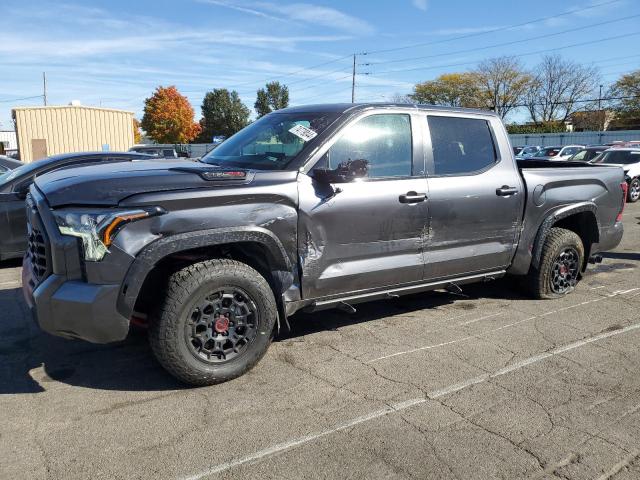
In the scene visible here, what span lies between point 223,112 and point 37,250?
70627 millimetres

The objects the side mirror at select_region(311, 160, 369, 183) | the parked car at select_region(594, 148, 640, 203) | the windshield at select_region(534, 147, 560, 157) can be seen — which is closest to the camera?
the side mirror at select_region(311, 160, 369, 183)

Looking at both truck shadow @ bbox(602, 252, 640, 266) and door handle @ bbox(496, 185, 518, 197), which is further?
truck shadow @ bbox(602, 252, 640, 266)

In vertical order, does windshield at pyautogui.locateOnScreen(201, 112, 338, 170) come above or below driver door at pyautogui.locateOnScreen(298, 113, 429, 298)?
above

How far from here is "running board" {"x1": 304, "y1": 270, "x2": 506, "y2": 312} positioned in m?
4.11

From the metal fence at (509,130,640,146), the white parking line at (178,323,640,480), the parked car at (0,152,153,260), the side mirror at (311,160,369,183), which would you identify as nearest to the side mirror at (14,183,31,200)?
the parked car at (0,152,153,260)

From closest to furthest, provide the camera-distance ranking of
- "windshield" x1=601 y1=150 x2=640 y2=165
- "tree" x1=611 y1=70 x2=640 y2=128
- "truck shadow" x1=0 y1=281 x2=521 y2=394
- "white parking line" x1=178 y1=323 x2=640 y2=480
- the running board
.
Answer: "white parking line" x1=178 y1=323 x2=640 y2=480 < "truck shadow" x1=0 y1=281 x2=521 y2=394 < the running board < "windshield" x1=601 y1=150 x2=640 y2=165 < "tree" x1=611 y1=70 x2=640 y2=128

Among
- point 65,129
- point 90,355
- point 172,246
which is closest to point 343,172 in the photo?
point 172,246

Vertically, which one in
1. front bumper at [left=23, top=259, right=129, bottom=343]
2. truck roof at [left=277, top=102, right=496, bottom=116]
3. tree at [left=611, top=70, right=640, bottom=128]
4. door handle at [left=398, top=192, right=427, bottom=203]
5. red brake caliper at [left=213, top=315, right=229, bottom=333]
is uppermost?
tree at [left=611, top=70, right=640, bottom=128]

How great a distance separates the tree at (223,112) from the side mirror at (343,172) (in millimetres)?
68812

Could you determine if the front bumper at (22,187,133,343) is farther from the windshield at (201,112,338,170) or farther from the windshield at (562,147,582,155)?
the windshield at (562,147,582,155)

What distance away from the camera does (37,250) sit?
11.7ft

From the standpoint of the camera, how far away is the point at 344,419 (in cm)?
327

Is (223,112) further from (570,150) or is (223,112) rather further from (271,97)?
(570,150)

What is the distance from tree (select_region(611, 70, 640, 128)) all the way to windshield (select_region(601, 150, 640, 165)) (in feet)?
186
